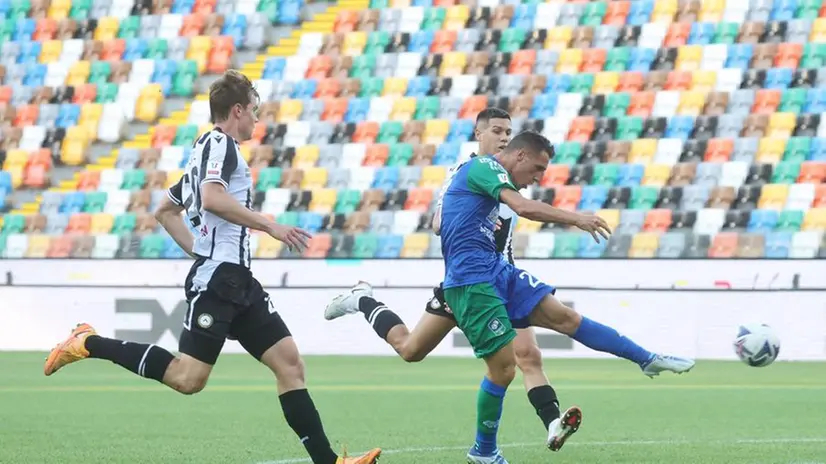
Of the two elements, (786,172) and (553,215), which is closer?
(553,215)

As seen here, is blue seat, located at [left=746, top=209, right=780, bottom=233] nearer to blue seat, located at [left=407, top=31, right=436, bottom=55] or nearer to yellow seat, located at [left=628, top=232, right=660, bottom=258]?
yellow seat, located at [left=628, top=232, right=660, bottom=258]

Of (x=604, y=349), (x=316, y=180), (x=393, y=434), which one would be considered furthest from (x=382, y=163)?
(x=604, y=349)

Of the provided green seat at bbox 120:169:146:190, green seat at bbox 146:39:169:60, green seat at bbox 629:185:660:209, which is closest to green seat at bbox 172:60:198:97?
green seat at bbox 146:39:169:60

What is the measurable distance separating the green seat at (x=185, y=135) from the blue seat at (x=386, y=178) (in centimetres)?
363

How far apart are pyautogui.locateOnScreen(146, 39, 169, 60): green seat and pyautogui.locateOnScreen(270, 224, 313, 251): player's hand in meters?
20.9

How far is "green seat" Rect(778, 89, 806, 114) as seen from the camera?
21.2m

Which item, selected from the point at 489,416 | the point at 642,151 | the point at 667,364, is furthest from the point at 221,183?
the point at 642,151

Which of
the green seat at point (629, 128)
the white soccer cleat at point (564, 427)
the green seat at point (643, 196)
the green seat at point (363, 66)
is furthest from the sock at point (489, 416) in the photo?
the green seat at point (363, 66)

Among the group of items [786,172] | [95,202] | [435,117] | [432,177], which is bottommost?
[95,202]

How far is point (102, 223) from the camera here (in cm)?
2292

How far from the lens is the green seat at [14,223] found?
23.2 meters

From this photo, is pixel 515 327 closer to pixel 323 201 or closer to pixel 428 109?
pixel 323 201

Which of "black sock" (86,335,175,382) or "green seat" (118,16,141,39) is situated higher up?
"green seat" (118,16,141,39)

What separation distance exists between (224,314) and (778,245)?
1274 centimetres
